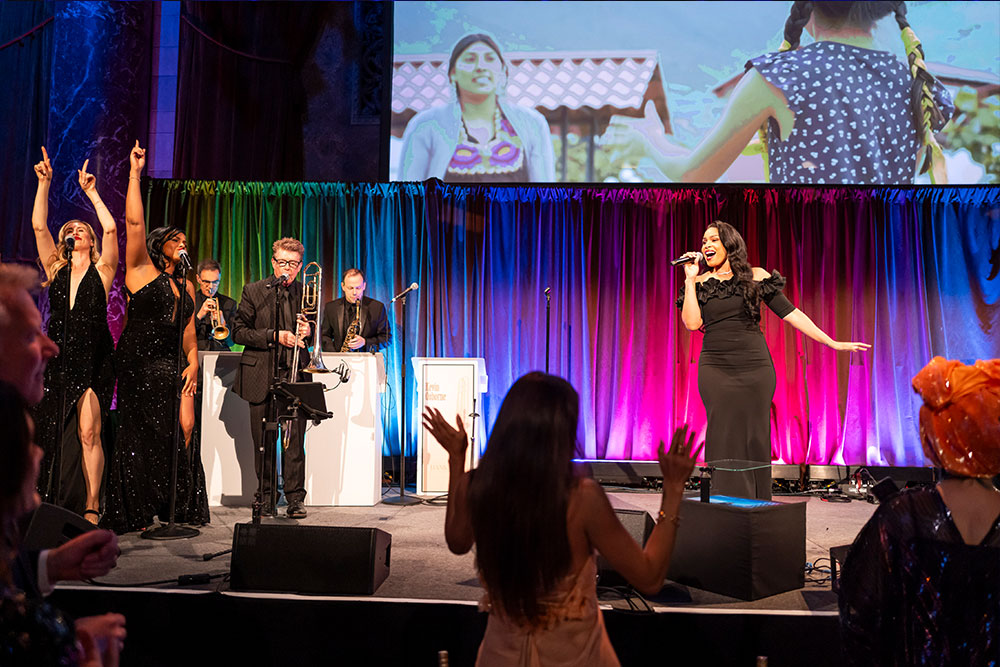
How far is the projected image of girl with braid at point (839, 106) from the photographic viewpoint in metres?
8.15

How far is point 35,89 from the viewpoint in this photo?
8688 mm

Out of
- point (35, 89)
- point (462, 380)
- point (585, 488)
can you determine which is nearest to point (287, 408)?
point (462, 380)

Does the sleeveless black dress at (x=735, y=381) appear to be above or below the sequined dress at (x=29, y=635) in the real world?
above

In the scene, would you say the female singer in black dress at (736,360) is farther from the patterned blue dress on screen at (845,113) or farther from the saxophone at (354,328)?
the patterned blue dress on screen at (845,113)

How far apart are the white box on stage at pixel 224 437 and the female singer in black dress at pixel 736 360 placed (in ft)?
→ 12.2

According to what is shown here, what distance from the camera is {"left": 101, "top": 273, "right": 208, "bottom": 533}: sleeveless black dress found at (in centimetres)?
520

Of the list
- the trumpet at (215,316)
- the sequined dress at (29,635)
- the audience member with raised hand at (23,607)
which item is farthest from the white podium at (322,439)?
the sequined dress at (29,635)

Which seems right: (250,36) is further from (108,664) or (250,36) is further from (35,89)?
(108,664)

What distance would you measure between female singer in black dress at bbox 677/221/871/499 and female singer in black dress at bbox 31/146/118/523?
3749 millimetres

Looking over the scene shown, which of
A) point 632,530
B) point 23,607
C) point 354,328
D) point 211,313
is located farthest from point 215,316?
point 23,607

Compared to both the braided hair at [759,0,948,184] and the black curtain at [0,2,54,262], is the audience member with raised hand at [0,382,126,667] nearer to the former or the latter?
the braided hair at [759,0,948,184]

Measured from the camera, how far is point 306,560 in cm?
349

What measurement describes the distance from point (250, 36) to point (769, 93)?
19.0 ft

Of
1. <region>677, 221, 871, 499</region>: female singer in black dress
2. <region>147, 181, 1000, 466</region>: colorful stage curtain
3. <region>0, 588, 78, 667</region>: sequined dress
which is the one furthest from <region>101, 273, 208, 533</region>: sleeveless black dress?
<region>0, 588, 78, 667</region>: sequined dress
